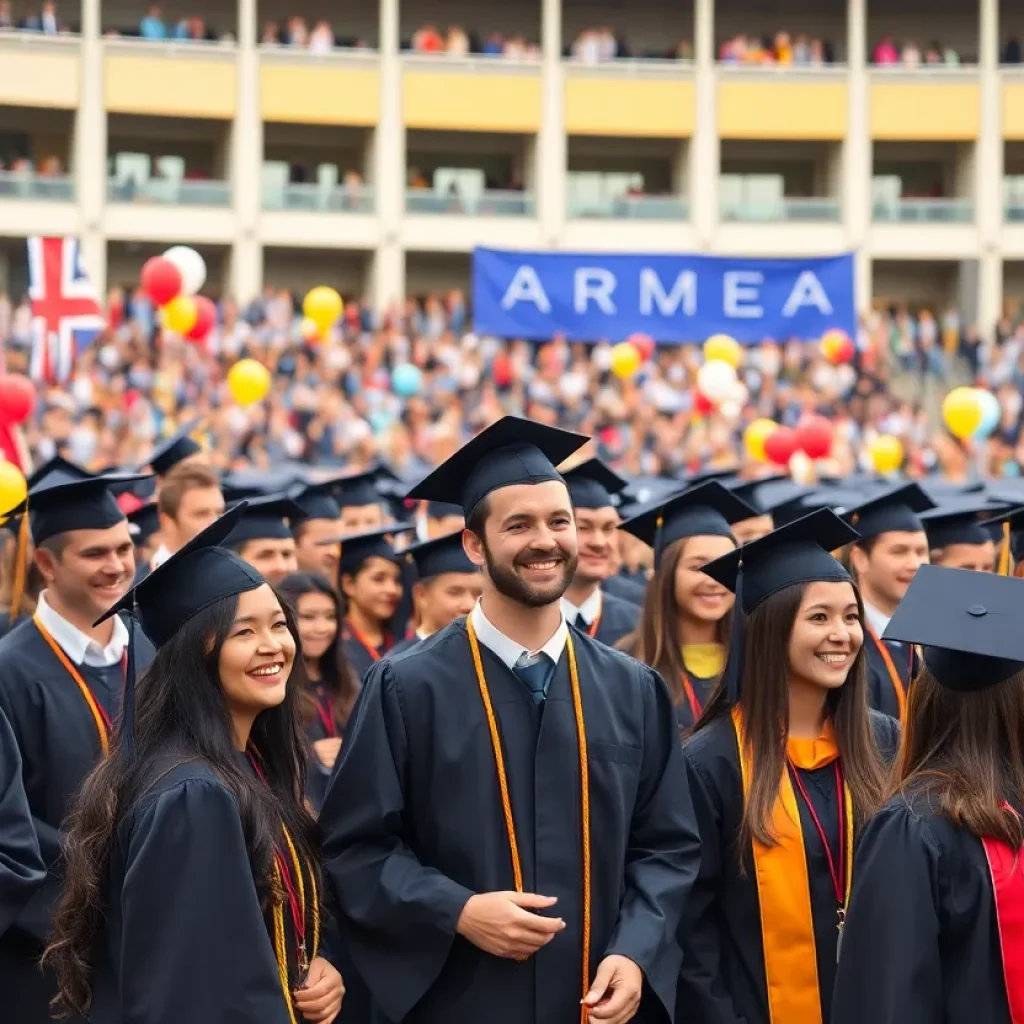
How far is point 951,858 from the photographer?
3377 mm

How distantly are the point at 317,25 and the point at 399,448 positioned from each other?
24295mm

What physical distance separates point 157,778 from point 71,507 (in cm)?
200

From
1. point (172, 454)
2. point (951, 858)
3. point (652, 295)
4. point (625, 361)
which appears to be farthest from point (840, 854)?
point (652, 295)

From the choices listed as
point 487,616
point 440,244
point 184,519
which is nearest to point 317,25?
point 440,244

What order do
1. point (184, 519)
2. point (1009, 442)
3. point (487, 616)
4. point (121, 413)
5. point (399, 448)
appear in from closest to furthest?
point (487, 616) < point (184, 519) < point (399, 448) < point (121, 413) < point (1009, 442)

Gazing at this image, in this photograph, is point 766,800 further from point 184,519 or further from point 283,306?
point 283,306

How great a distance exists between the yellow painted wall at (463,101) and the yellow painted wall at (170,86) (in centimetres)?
348

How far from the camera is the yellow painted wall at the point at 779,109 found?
121 ft

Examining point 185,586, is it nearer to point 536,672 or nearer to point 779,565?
point 536,672

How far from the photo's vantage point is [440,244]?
35.5 metres

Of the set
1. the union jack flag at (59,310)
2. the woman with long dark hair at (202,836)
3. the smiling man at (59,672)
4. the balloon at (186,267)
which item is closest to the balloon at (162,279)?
the balloon at (186,267)

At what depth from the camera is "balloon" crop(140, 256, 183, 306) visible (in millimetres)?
12633

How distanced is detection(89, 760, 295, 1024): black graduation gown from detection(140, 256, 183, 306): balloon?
927 centimetres

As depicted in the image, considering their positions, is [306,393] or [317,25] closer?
[306,393]
